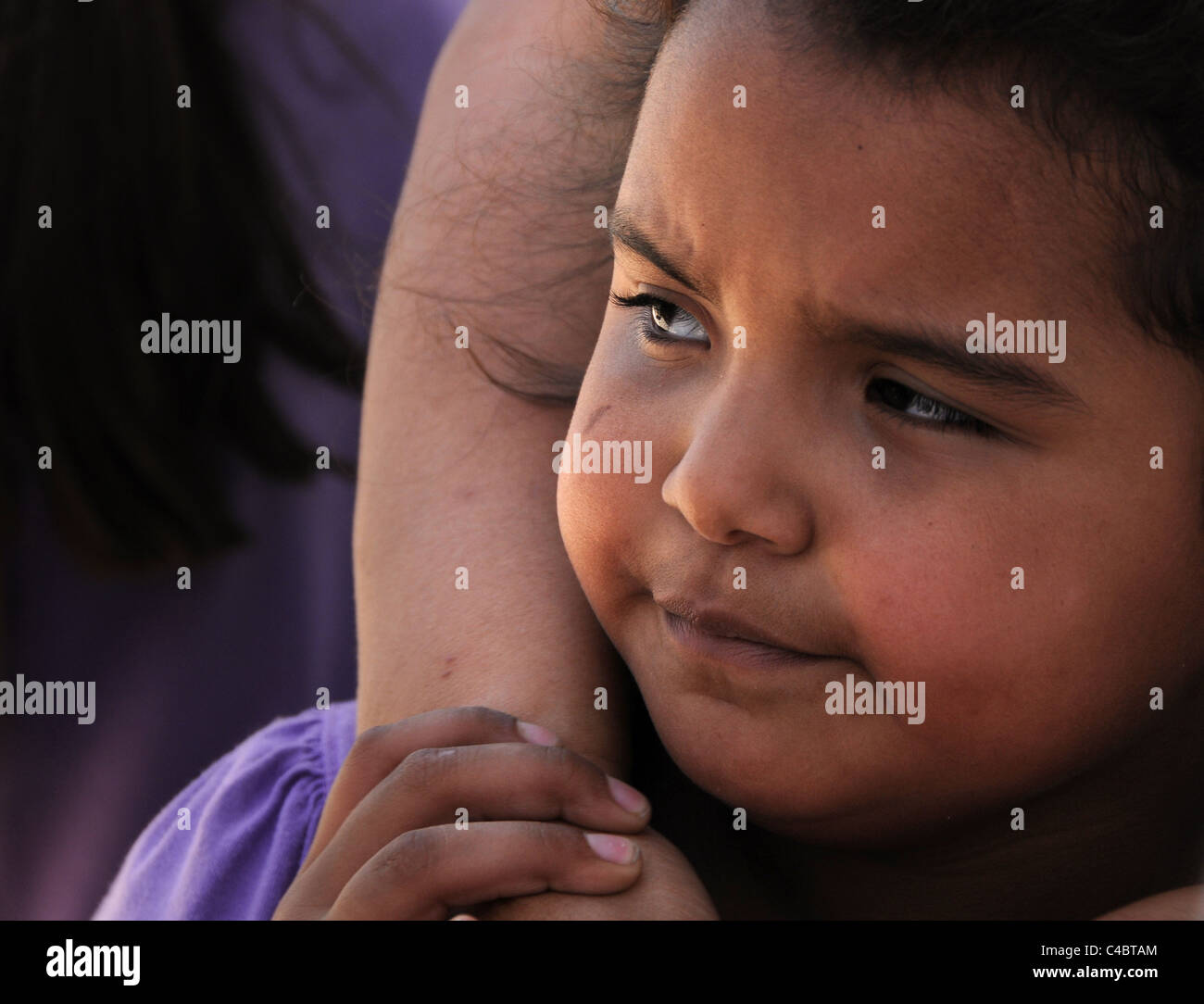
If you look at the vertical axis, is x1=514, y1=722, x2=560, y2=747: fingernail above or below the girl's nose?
below

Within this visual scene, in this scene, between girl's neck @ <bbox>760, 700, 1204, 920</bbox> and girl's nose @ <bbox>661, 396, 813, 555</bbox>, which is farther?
girl's neck @ <bbox>760, 700, 1204, 920</bbox>

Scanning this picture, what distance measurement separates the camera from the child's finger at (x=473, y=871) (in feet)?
3.04

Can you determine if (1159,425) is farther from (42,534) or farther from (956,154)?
(42,534)

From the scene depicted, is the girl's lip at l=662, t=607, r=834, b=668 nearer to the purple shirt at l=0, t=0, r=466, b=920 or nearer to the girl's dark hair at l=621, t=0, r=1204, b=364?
the girl's dark hair at l=621, t=0, r=1204, b=364

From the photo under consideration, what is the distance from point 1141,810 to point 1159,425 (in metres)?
0.38

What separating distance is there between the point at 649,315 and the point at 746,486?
8.3 inches

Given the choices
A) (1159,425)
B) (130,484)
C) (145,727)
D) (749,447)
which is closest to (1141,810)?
(1159,425)

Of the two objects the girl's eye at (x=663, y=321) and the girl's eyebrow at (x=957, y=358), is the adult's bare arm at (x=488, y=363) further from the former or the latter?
the girl's eyebrow at (x=957, y=358)

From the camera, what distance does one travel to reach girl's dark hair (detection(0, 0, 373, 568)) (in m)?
1.96

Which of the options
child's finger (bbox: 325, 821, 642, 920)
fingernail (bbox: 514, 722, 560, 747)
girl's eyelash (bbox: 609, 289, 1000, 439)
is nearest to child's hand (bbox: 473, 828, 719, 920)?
child's finger (bbox: 325, 821, 642, 920)

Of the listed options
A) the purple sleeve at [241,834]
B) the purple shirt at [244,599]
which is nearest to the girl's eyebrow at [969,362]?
the purple sleeve at [241,834]

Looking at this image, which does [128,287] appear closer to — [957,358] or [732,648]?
[732,648]

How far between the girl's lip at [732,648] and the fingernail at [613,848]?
140 mm

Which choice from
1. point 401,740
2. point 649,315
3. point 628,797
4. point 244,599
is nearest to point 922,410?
point 649,315
